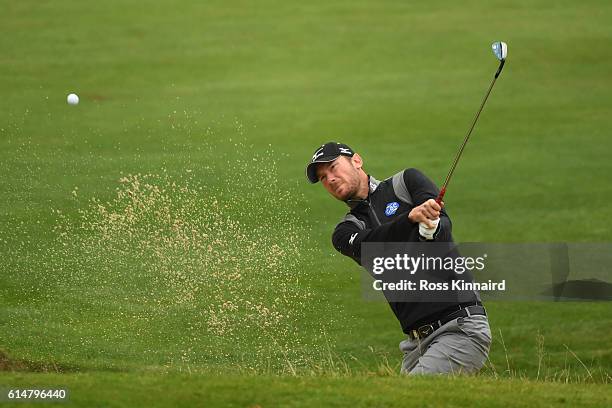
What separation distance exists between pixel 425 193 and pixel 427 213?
480 mm

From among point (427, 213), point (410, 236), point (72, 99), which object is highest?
point (72, 99)

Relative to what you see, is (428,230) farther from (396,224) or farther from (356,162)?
(356,162)

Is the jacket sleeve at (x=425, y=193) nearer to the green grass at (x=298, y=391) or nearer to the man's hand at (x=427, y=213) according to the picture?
the man's hand at (x=427, y=213)

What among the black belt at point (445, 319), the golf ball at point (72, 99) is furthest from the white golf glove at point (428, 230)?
the golf ball at point (72, 99)

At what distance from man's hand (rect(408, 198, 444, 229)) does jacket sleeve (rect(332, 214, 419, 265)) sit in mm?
134

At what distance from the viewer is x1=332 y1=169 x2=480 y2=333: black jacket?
6875mm

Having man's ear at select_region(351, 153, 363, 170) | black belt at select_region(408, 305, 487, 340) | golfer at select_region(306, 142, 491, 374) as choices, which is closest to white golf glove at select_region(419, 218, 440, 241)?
golfer at select_region(306, 142, 491, 374)

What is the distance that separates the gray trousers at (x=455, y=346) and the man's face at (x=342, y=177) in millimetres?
1115

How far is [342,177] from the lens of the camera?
723 centimetres

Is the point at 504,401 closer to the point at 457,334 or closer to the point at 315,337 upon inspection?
the point at 457,334

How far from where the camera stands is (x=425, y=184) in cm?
708

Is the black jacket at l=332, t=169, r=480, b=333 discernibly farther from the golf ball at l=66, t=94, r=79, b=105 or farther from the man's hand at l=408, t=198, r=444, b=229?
the golf ball at l=66, t=94, r=79, b=105

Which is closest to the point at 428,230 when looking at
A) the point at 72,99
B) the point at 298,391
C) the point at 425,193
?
the point at 425,193

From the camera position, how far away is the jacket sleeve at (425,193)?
22.4 feet
